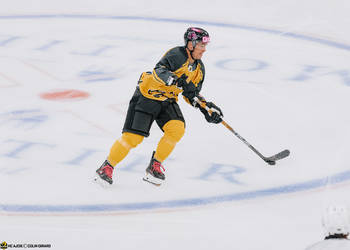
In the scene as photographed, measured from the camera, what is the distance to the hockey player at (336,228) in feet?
10.2

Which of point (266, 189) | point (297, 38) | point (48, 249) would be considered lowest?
point (48, 249)

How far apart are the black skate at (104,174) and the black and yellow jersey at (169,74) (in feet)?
1.84

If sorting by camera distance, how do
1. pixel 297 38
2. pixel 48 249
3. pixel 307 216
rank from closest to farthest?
pixel 48 249
pixel 307 216
pixel 297 38

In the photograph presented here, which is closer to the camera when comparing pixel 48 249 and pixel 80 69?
pixel 48 249

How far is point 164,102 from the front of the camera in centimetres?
558

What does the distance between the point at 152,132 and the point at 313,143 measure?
4.29 feet

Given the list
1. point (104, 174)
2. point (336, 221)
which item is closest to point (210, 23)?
point (104, 174)

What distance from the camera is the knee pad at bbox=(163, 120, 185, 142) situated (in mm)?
5562

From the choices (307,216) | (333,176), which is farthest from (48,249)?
(333,176)

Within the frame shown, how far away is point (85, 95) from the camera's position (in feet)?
24.5

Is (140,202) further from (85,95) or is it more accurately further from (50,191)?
(85,95)

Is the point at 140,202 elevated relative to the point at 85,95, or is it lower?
lower

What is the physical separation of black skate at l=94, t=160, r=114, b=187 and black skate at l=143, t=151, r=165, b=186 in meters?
0.25

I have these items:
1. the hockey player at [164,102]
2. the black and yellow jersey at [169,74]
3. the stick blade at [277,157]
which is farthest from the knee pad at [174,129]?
the stick blade at [277,157]
